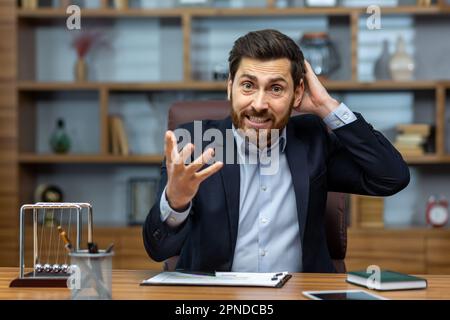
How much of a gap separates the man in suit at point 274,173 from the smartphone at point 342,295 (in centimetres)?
45

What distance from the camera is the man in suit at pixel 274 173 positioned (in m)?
1.87

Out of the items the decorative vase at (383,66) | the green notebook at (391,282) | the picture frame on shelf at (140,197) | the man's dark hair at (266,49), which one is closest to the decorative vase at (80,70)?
the picture frame on shelf at (140,197)

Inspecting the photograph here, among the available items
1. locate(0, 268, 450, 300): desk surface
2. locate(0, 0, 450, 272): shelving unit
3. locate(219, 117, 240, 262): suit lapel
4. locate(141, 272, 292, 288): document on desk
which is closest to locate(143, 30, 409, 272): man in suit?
locate(219, 117, 240, 262): suit lapel

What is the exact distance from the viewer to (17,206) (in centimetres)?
399

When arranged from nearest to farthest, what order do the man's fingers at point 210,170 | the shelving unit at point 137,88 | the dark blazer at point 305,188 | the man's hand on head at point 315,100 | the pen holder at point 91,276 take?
the pen holder at point 91,276, the man's fingers at point 210,170, the dark blazer at point 305,188, the man's hand on head at point 315,100, the shelving unit at point 137,88

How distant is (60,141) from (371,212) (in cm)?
174

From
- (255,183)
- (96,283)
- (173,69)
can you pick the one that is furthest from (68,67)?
(96,283)

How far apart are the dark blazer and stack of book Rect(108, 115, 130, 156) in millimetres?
2014

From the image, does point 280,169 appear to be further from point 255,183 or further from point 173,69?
point 173,69

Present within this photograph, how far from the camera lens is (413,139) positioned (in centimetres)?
397

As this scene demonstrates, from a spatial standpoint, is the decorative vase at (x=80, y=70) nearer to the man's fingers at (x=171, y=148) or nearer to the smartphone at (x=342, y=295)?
the man's fingers at (x=171, y=148)

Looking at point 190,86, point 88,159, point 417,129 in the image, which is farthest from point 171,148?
point 417,129

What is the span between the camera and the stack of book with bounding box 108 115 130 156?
4074 mm

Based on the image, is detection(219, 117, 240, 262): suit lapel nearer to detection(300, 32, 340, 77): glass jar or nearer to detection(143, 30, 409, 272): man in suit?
detection(143, 30, 409, 272): man in suit
